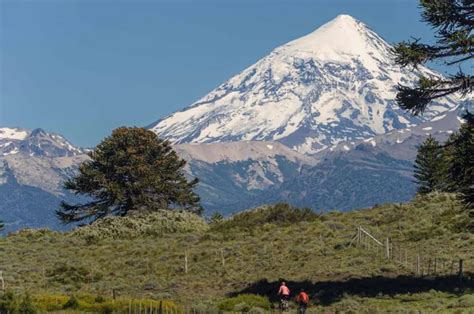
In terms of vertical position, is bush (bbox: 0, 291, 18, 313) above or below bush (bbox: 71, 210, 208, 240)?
below

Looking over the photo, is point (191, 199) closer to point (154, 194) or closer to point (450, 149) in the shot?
point (154, 194)

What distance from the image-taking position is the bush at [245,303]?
37031 millimetres

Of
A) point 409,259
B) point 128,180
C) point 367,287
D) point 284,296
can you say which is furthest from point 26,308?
point 128,180

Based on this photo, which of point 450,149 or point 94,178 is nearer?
point 450,149

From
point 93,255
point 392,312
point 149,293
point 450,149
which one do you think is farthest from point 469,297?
point 93,255

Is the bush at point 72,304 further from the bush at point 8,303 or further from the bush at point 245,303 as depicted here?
the bush at point 245,303

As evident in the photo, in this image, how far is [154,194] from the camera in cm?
8788

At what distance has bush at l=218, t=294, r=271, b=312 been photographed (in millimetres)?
37031

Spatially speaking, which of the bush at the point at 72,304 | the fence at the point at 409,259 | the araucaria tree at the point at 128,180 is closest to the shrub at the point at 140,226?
the araucaria tree at the point at 128,180

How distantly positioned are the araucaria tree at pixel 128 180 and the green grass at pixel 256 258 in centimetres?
968

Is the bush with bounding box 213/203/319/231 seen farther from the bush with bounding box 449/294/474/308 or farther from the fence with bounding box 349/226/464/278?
the bush with bounding box 449/294/474/308

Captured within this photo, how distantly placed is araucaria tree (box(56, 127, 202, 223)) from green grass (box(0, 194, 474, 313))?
9.68m

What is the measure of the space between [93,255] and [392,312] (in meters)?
31.0

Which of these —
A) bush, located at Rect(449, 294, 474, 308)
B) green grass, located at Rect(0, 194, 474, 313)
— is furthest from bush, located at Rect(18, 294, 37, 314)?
bush, located at Rect(449, 294, 474, 308)
